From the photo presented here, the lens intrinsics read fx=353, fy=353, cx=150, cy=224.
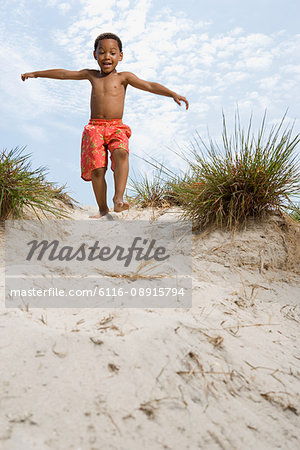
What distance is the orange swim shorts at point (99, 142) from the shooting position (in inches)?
136

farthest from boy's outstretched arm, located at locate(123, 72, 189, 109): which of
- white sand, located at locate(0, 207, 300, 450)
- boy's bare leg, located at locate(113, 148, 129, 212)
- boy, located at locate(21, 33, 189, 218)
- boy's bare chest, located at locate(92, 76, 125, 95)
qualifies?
white sand, located at locate(0, 207, 300, 450)

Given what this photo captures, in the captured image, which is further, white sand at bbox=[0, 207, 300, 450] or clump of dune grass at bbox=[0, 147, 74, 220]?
clump of dune grass at bbox=[0, 147, 74, 220]

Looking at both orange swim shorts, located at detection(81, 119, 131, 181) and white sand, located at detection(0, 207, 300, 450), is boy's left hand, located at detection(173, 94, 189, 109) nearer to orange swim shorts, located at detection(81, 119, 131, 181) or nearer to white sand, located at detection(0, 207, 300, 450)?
orange swim shorts, located at detection(81, 119, 131, 181)

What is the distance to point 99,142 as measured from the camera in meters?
3.47

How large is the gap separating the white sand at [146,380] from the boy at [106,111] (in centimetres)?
199

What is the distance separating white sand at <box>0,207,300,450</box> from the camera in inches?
41.4

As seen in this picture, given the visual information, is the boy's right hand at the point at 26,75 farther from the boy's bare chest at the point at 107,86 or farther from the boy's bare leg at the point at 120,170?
the boy's bare leg at the point at 120,170

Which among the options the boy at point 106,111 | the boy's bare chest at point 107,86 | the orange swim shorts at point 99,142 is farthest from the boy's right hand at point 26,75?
the orange swim shorts at point 99,142

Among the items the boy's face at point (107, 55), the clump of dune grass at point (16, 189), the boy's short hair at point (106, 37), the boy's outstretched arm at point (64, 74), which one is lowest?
the clump of dune grass at point (16, 189)

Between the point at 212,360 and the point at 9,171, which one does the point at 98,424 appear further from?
the point at 9,171

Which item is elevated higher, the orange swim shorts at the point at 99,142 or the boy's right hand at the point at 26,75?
the boy's right hand at the point at 26,75

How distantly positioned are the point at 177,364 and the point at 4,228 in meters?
2.07

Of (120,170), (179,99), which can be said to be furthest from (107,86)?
(120,170)

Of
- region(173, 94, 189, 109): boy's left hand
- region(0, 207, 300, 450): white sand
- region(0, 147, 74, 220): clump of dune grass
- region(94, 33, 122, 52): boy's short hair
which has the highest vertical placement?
region(94, 33, 122, 52): boy's short hair
